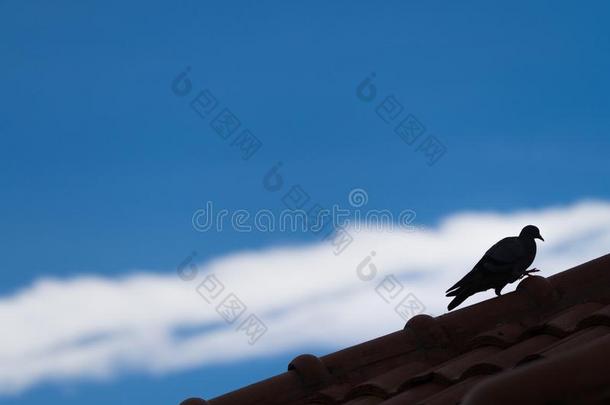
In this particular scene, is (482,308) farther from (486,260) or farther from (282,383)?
(486,260)

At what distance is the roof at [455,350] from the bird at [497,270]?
1327 millimetres

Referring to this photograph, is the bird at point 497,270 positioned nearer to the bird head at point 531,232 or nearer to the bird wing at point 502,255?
the bird wing at point 502,255

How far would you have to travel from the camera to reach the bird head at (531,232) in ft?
20.6

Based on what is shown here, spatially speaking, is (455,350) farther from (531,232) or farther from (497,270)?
(531,232)

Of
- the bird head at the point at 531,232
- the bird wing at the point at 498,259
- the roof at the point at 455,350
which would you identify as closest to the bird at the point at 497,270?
the bird wing at the point at 498,259

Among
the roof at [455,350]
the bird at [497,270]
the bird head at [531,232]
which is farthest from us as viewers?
the bird head at [531,232]

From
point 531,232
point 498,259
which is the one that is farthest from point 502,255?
point 531,232

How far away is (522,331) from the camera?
149 inches

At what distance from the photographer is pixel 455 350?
406 cm

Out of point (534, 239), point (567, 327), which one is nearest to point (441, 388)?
point (567, 327)

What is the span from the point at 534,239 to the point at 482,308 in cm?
213

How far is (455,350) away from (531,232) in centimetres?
250

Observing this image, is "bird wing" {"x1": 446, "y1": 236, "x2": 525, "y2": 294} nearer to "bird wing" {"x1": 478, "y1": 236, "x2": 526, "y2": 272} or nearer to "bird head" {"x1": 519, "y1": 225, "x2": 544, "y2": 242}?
"bird wing" {"x1": 478, "y1": 236, "x2": 526, "y2": 272}

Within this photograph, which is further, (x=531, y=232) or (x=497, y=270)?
(x=531, y=232)
